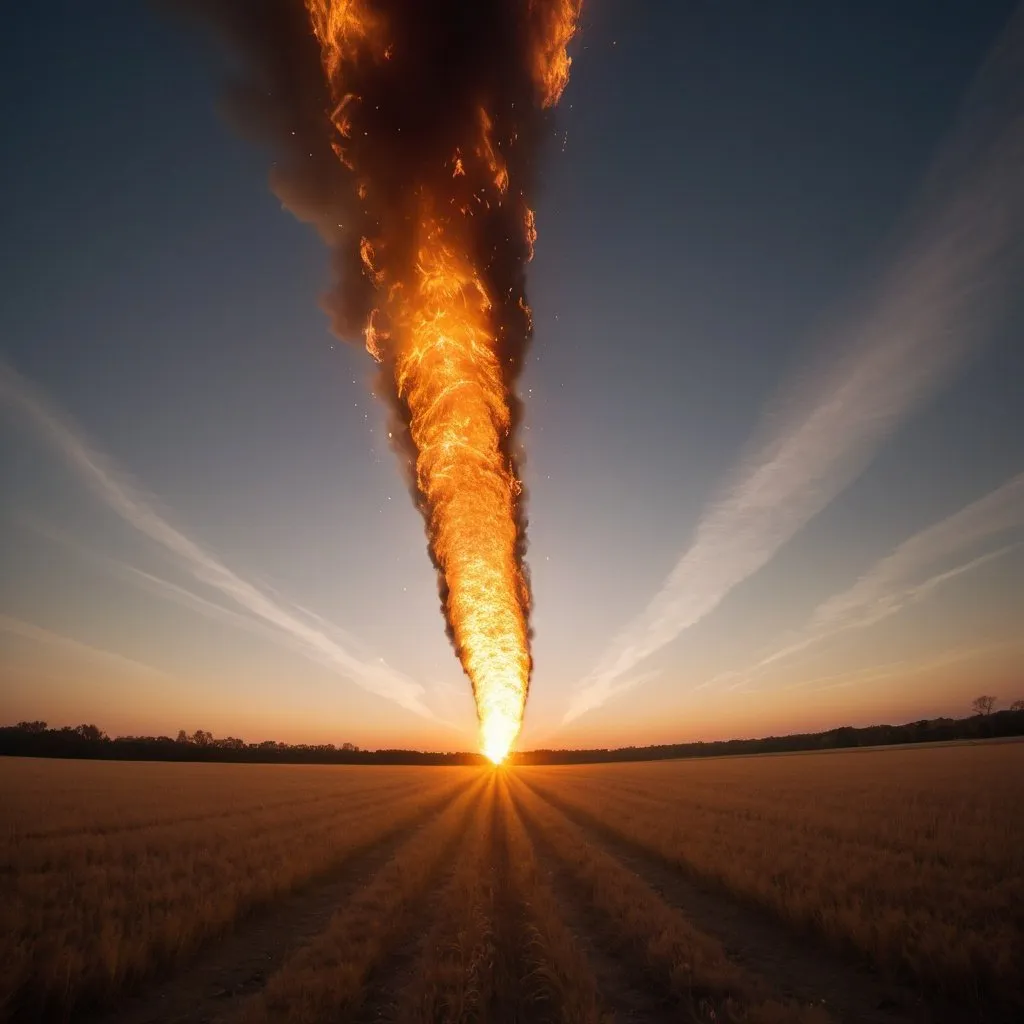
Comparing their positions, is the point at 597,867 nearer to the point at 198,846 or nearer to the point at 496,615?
the point at 198,846

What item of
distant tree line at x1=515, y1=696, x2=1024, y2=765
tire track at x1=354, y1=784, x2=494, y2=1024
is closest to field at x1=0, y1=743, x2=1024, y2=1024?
tire track at x1=354, y1=784, x2=494, y2=1024

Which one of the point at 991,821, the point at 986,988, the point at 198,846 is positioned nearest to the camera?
the point at 986,988

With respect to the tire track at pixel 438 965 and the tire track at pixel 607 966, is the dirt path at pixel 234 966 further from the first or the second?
the tire track at pixel 607 966

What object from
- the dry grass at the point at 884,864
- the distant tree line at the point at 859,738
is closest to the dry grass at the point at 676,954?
the dry grass at the point at 884,864

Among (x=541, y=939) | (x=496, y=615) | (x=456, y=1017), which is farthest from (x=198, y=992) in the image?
(x=496, y=615)

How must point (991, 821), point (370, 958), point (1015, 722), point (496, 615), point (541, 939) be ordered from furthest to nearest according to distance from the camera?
point (1015, 722)
point (496, 615)
point (991, 821)
point (541, 939)
point (370, 958)

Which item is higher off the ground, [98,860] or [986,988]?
[98,860]

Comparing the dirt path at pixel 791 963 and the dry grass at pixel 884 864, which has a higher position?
the dry grass at pixel 884 864

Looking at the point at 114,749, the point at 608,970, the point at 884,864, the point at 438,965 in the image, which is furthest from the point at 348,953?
the point at 114,749
